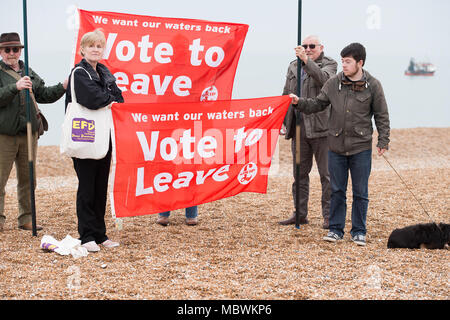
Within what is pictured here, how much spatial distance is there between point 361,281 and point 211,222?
2841mm

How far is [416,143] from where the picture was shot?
58.4ft

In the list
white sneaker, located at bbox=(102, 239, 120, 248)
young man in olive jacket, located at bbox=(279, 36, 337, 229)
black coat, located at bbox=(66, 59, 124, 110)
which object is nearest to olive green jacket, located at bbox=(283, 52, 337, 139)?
young man in olive jacket, located at bbox=(279, 36, 337, 229)

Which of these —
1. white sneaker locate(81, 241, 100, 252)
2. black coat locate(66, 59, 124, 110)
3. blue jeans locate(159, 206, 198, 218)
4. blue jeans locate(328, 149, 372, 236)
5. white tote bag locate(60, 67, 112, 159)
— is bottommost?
blue jeans locate(159, 206, 198, 218)

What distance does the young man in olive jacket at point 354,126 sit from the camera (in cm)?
521

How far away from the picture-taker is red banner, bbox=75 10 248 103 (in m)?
6.14

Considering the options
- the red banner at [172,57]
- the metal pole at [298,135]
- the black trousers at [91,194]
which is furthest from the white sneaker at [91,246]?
the metal pole at [298,135]

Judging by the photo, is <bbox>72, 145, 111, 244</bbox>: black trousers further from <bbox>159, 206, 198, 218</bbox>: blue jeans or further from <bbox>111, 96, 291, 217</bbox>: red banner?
<bbox>159, 206, 198, 218</bbox>: blue jeans

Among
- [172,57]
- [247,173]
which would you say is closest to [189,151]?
[247,173]

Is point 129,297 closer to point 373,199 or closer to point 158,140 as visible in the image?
point 158,140

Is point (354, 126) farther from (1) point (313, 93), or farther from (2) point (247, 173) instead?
(2) point (247, 173)

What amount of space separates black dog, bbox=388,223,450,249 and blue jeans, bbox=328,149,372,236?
37 centimetres

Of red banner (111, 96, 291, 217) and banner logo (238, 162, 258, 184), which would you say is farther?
banner logo (238, 162, 258, 184)

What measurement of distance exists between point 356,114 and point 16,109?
389cm

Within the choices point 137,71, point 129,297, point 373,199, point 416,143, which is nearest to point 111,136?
point 137,71
